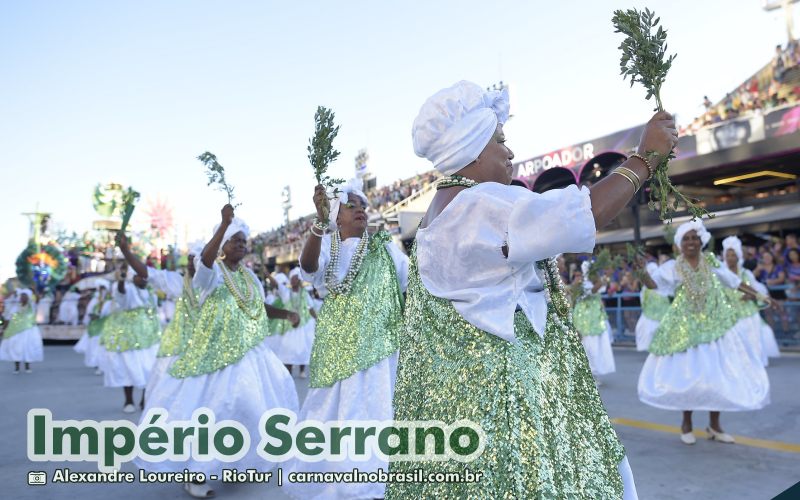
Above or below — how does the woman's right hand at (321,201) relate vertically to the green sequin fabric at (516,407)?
above

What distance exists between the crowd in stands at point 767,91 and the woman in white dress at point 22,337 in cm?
1898

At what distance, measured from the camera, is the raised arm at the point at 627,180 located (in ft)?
5.14

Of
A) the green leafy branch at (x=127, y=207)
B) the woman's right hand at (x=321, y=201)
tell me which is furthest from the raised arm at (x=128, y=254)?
the woman's right hand at (x=321, y=201)

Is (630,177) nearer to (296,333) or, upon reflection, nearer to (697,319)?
(697,319)

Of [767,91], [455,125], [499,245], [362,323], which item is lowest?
[362,323]

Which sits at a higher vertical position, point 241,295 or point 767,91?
point 767,91

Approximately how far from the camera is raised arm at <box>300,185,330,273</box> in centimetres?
335

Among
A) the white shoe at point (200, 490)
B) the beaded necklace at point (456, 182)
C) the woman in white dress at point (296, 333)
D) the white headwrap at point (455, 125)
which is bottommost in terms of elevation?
the white shoe at point (200, 490)

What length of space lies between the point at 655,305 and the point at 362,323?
837 cm

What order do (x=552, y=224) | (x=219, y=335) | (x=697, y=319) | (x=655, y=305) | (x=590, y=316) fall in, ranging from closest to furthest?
(x=552, y=224) < (x=219, y=335) < (x=697, y=319) < (x=590, y=316) < (x=655, y=305)

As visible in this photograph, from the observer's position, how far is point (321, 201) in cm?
338

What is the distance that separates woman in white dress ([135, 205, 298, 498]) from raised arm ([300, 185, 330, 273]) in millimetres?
718

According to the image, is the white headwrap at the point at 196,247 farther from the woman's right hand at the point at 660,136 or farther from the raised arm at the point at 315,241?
the woman's right hand at the point at 660,136

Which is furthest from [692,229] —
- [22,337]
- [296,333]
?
[22,337]
